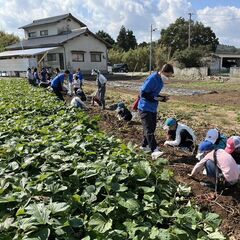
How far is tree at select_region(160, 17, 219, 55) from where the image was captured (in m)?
65.3

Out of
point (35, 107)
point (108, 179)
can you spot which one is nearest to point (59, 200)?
point (108, 179)

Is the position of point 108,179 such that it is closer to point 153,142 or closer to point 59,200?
point 59,200

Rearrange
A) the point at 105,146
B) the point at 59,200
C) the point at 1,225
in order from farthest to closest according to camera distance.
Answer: the point at 105,146, the point at 59,200, the point at 1,225

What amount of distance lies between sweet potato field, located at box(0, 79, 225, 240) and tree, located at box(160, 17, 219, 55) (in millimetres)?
61880

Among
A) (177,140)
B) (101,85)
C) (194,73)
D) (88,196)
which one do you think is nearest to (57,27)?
(194,73)

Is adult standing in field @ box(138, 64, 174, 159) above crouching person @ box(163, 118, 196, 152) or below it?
above

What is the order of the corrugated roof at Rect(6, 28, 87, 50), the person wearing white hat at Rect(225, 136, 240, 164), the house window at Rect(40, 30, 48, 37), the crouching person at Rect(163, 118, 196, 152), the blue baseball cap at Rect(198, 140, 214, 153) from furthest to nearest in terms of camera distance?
the house window at Rect(40, 30, 48, 37) < the corrugated roof at Rect(6, 28, 87, 50) < the crouching person at Rect(163, 118, 196, 152) < the blue baseball cap at Rect(198, 140, 214, 153) < the person wearing white hat at Rect(225, 136, 240, 164)

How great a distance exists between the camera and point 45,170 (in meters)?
4.22

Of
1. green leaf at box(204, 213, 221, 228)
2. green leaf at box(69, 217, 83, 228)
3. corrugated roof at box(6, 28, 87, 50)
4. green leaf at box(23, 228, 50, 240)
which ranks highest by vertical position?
corrugated roof at box(6, 28, 87, 50)

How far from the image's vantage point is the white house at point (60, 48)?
39.1 meters

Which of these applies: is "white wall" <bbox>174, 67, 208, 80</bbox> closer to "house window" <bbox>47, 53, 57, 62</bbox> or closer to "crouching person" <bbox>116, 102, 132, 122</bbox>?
"house window" <bbox>47, 53, 57, 62</bbox>

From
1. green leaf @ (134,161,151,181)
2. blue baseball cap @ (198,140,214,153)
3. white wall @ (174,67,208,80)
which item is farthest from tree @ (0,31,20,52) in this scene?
green leaf @ (134,161,151,181)

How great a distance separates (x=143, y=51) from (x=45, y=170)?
49.7m

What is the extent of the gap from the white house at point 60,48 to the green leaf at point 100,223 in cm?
3431
